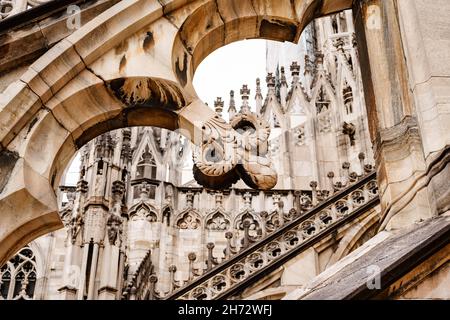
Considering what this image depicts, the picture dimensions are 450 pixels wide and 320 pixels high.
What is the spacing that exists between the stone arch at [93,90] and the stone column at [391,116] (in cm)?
45

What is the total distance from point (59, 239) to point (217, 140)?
11.3m

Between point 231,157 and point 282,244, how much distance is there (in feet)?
21.9

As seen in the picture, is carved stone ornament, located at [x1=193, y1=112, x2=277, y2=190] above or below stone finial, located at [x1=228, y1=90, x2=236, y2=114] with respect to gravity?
Answer: below

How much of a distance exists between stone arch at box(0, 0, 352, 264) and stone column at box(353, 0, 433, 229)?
0.45m

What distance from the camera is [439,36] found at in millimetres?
3307

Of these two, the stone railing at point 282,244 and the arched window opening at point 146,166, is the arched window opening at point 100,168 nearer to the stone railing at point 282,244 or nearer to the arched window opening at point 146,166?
the stone railing at point 282,244

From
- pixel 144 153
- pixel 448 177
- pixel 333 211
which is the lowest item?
pixel 448 177

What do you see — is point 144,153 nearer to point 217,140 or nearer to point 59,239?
point 59,239

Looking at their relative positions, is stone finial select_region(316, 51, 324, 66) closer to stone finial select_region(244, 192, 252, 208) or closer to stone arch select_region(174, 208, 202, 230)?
stone finial select_region(244, 192, 252, 208)

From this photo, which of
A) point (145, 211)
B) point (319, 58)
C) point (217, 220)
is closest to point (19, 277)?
point (145, 211)

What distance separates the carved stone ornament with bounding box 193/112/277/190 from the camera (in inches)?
134

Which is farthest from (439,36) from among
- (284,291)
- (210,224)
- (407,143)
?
(210,224)

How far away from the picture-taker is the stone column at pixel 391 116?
303 centimetres

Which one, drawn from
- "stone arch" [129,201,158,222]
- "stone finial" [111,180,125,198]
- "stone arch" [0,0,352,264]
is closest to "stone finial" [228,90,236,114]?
"stone arch" [129,201,158,222]
